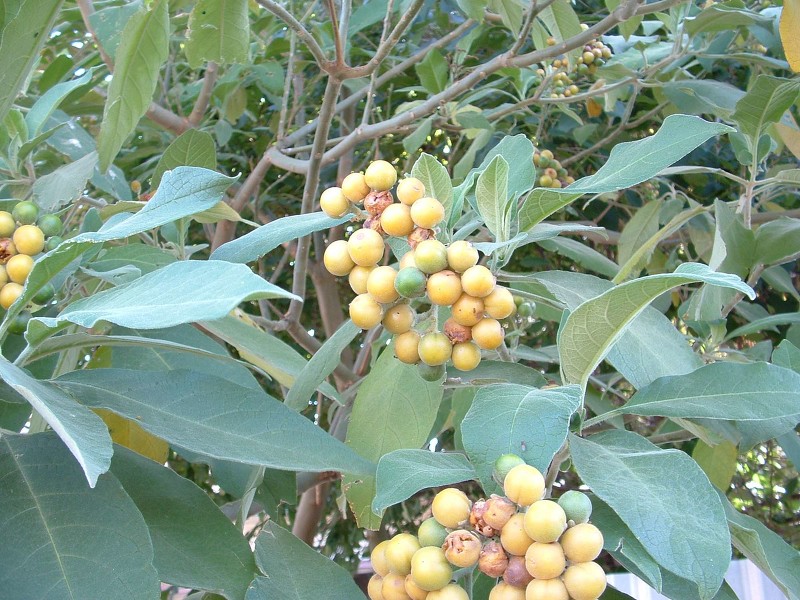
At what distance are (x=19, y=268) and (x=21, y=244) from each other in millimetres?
45

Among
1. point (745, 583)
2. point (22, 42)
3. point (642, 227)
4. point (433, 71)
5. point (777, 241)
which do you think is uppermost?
point (22, 42)

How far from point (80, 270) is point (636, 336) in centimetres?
63

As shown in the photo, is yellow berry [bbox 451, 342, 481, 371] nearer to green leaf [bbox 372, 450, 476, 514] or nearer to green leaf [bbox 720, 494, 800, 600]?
green leaf [bbox 372, 450, 476, 514]

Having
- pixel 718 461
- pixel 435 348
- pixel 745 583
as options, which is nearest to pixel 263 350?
pixel 435 348

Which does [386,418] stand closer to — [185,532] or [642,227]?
[185,532]

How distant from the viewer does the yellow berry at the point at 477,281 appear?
62 cm

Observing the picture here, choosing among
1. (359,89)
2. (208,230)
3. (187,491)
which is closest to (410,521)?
(208,230)

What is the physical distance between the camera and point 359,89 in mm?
2346

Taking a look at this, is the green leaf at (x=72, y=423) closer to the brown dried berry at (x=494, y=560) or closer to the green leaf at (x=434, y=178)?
the brown dried berry at (x=494, y=560)

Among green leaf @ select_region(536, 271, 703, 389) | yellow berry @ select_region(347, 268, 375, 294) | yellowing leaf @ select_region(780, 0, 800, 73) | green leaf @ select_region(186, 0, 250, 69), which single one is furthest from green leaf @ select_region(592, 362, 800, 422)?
green leaf @ select_region(186, 0, 250, 69)

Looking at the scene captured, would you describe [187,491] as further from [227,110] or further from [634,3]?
[227,110]

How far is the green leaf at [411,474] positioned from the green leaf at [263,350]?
31 cm

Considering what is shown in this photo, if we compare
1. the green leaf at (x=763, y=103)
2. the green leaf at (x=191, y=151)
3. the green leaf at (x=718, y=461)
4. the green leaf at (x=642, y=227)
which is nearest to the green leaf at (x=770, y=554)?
the green leaf at (x=718, y=461)

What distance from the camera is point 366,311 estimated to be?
2.21 feet
